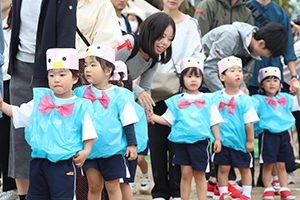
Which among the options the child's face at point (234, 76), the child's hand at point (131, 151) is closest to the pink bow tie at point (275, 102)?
the child's face at point (234, 76)

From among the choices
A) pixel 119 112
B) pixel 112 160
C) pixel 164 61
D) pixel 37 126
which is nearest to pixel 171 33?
pixel 164 61

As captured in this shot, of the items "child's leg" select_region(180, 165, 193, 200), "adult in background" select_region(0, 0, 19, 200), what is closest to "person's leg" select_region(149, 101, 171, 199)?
"child's leg" select_region(180, 165, 193, 200)

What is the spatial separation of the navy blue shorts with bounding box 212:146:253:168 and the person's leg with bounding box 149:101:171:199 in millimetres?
539

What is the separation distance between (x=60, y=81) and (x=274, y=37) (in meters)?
2.52

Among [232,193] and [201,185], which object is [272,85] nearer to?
[232,193]

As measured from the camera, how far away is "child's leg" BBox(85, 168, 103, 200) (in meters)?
3.21

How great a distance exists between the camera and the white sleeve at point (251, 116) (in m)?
4.34

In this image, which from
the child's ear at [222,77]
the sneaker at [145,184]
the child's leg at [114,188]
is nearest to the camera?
the child's leg at [114,188]

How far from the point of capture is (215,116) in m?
3.99

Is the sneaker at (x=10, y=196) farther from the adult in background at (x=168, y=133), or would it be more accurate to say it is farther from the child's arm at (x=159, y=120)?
the child's arm at (x=159, y=120)

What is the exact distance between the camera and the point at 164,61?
12.9 feet

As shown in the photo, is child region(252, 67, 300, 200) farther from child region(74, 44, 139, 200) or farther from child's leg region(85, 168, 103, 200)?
child's leg region(85, 168, 103, 200)

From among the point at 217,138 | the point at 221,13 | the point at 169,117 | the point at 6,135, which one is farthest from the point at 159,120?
the point at 221,13

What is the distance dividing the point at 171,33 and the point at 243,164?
4.98 ft
